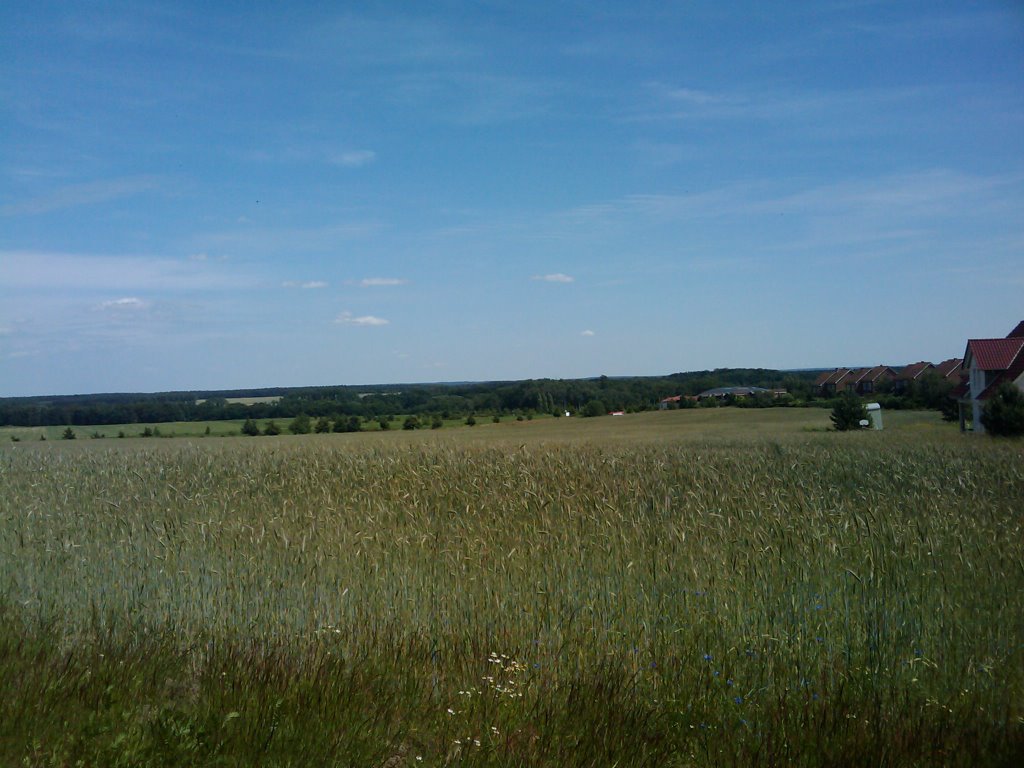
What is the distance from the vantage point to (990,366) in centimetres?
2030

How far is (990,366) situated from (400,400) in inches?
1041

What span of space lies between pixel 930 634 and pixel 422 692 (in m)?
3.21

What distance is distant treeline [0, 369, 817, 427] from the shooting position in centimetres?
2488

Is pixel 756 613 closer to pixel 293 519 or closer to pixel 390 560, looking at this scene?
pixel 390 560

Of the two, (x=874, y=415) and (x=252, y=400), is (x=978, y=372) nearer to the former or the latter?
(x=874, y=415)

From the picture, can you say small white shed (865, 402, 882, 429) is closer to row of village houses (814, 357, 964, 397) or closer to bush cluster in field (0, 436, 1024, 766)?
row of village houses (814, 357, 964, 397)

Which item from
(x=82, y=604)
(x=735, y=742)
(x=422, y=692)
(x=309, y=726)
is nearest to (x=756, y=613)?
(x=735, y=742)

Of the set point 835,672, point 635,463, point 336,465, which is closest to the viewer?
point 835,672

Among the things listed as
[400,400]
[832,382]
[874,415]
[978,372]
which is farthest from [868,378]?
[400,400]

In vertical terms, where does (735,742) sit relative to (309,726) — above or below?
below

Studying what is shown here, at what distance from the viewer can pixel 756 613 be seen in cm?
527

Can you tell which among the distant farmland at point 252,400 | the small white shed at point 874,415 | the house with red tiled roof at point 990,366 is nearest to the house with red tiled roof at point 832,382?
the small white shed at point 874,415

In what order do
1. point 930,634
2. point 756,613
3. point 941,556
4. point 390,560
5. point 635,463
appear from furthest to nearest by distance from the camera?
point 635,463 → point 390,560 → point 941,556 → point 756,613 → point 930,634

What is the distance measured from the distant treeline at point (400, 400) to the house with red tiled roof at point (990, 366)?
60.1 ft
